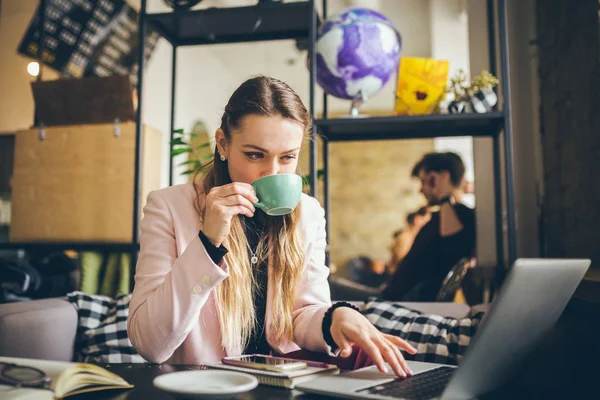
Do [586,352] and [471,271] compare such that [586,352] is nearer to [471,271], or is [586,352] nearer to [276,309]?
[276,309]

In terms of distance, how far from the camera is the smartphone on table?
742 millimetres

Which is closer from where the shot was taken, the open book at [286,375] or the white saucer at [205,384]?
the white saucer at [205,384]

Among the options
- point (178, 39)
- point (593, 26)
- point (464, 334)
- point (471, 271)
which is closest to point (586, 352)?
point (464, 334)

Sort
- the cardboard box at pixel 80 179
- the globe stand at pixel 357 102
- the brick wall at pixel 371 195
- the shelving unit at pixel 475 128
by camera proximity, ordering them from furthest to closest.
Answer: the brick wall at pixel 371 195, the cardboard box at pixel 80 179, the globe stand at pixel 357 102, the shelving unit at pixel 475 128

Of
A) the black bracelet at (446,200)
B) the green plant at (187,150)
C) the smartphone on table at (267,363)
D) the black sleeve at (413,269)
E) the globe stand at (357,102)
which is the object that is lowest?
the smartphone on table at (267,363)

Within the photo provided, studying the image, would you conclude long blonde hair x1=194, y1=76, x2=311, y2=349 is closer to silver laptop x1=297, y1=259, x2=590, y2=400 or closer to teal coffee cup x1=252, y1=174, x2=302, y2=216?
teal coffee cup x1=252, y1=174, x2=302, y2=216

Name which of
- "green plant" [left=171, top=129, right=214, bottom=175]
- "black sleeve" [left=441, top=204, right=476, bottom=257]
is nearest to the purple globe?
"green plant" [left=171, top=129, right=214, bottom=175]

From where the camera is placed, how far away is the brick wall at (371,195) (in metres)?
7.17

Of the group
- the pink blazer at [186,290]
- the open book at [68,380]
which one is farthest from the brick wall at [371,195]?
the open book at [68,380]

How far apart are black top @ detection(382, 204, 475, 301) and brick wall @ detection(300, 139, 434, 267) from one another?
4552 millimetres

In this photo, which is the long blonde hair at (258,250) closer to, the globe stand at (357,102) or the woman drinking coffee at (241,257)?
the woman drinking coffee at (241,257)

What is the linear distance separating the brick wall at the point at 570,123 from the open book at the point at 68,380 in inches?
51.5

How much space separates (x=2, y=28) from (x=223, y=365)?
4.07 metres

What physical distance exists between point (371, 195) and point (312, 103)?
5573mm
